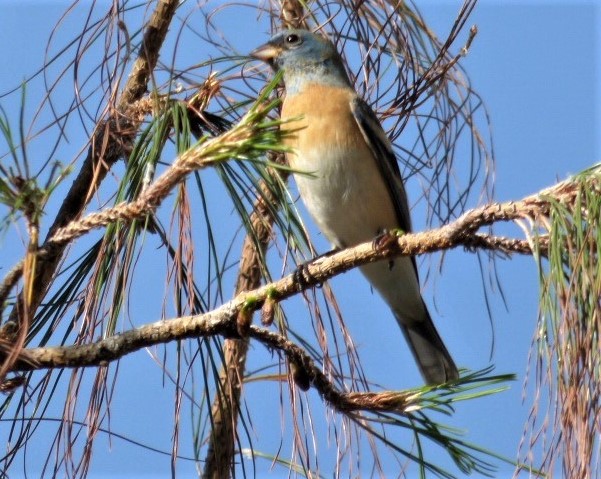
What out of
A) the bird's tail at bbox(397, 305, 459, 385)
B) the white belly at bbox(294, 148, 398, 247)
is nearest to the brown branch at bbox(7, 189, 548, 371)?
the white belly at bbox(294, 148, 398, 247)

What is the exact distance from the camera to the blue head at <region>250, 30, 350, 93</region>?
3408 millimetres

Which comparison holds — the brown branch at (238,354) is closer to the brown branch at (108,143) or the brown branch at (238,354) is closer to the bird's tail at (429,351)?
the brown branch at (108,143)

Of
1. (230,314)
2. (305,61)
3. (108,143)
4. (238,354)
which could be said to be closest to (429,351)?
(238,354)

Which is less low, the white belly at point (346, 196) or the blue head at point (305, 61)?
the blue head at point (305, 61)

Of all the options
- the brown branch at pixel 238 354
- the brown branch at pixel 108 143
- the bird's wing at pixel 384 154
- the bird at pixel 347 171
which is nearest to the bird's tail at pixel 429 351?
the bird at pixel 347 171

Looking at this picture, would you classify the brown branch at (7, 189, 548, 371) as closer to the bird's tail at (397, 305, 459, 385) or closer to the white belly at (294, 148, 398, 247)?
the white belly at (294, 148, 398, 247)

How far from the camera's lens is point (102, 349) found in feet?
5.82

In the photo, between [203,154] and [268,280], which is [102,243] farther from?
[203,154]

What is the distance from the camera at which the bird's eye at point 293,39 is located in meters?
3.33

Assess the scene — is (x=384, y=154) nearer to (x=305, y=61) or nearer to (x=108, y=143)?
(x=305, y=61)

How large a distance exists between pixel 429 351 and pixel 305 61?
1127mm

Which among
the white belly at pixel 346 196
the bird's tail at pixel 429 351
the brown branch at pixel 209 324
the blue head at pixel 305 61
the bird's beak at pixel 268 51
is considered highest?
the blue head at pixel 305 61

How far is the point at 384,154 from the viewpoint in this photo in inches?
129

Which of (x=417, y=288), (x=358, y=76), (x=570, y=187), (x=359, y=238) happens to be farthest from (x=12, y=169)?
(x=417, y=288)
